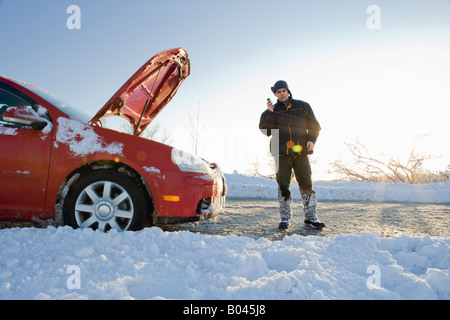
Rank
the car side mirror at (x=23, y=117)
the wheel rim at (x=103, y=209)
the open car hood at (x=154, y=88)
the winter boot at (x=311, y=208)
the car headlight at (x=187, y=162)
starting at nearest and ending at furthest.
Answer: the car side mirror at (x=23, y=117) < the wheel rim at (x=103, y=209) < the car headlight at (x=187, y=162) < the open car hood at (x=154, y=88) < the winter boot at (x=311, y=208)

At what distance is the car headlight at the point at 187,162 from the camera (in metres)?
2.86

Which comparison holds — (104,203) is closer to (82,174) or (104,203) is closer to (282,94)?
(82,174)

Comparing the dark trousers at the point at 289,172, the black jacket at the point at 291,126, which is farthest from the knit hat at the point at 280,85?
the dark trousers at the point at 289,172

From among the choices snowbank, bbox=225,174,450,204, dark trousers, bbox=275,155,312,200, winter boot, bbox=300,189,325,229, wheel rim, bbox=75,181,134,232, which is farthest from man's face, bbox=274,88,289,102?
snowbank, bbox=225,174,450,204

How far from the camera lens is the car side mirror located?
250cm

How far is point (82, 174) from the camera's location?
2703mm

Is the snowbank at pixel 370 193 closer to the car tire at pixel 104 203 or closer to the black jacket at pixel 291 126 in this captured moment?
the black jacket at pixel 291 126

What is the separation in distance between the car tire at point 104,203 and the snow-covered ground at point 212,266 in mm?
274

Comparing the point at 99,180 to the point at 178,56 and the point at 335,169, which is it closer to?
the point at 178,56

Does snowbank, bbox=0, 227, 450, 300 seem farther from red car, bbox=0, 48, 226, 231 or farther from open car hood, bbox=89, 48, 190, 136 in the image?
open car hood, bbox=89, 48, 190, 136

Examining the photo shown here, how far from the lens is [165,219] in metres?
2.77

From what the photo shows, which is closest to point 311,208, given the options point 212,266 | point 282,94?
point 282,94
